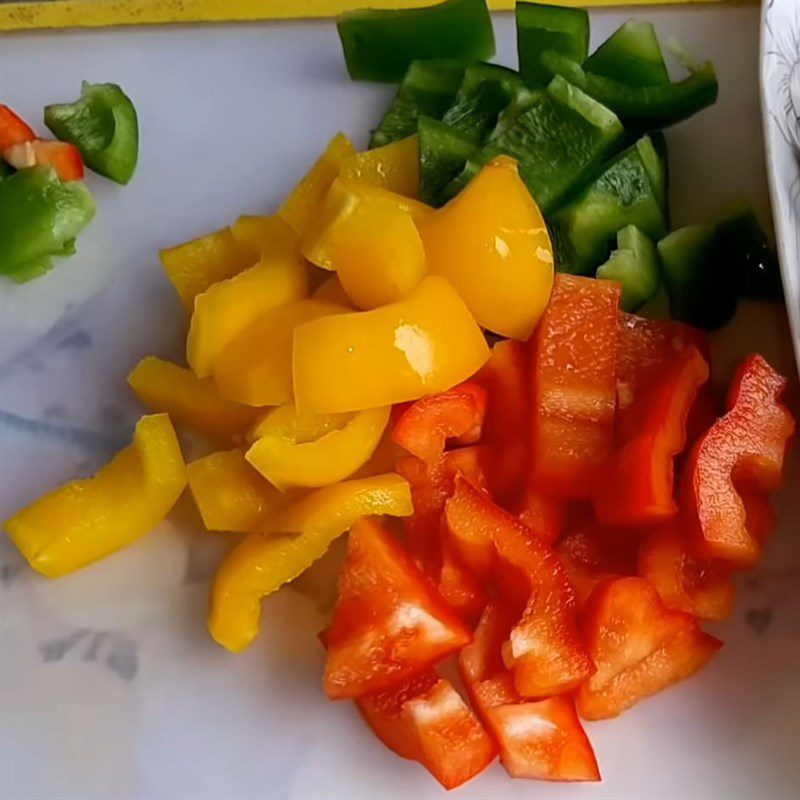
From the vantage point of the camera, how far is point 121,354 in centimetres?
131

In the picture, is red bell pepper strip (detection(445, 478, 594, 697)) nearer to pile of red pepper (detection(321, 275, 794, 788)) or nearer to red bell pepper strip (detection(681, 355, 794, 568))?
pile of red pepper (detection(321, 275, 794, 788))

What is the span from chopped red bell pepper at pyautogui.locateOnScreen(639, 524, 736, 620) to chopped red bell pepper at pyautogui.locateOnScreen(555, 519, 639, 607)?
25 mm

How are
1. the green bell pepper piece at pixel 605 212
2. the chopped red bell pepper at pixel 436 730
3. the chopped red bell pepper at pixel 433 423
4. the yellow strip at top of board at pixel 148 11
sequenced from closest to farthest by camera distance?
the chopped red bell pepper at pixel 436 730
the chopped red bell pepper at pixel 433 423
the green bell pepper piece at pixel 605 212
the yellow strip at top of board at pixel 148 11

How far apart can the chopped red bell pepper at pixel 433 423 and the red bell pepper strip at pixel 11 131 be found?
0.61m

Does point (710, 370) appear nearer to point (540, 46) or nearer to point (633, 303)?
point (633, 303)

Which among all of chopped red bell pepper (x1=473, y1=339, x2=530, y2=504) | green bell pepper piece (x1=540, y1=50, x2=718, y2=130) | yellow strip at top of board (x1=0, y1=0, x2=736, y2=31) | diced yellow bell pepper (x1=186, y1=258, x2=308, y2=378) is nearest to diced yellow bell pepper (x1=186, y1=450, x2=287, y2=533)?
diced yellow bell pepper (x1=186, y1=258, x2=308, y2=378)

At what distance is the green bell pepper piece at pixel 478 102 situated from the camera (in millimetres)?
1337

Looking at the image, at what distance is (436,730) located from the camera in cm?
104

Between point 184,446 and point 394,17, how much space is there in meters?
0.57

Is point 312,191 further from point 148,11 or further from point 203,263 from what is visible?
point 148,11

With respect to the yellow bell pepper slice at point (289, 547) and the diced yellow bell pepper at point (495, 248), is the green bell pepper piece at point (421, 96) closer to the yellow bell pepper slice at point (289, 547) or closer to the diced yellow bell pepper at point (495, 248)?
the diced yellow bell pepper at point (495, 248)

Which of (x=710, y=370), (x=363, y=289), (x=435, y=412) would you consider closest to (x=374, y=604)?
(x=435, y=412)

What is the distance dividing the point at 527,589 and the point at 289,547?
219 mm

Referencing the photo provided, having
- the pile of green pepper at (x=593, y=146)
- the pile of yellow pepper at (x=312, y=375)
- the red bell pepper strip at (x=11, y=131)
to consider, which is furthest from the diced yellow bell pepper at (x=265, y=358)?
the red bell pepper strip at (x=11, y=131)
